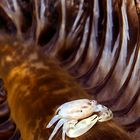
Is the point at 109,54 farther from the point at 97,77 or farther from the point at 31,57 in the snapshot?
the point at 31,57

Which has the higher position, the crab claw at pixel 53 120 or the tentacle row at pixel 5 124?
the tentacle row at pixel 5 124

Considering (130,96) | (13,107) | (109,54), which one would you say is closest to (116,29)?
(109,54)

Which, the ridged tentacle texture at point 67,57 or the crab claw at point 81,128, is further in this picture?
the ridged tentacle texture at point 67,57

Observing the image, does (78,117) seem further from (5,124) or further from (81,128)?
(5,124)

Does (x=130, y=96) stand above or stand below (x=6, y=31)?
below

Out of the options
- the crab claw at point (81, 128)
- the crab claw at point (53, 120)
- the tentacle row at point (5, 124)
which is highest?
the tentacle row at point (5, 124)

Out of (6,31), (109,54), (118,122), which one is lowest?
(118,122)

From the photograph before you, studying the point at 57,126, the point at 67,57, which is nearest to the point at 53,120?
the point at 57,126
